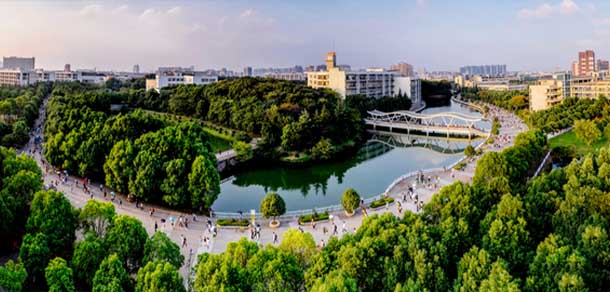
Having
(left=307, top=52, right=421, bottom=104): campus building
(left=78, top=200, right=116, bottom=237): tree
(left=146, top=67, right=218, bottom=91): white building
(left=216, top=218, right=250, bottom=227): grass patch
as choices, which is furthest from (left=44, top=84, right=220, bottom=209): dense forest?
(left=146, top=67, right=218, bottom=91): white building

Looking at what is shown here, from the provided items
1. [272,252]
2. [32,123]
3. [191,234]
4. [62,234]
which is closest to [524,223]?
[272,252]

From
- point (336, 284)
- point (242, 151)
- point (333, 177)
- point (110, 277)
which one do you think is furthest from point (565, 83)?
point (110, 277)

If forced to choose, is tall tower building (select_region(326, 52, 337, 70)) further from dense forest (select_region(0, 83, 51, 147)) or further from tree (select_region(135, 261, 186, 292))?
tree (select_region(135, 261, 186, 292))

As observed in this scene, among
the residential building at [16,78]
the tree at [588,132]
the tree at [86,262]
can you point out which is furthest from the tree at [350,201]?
the residential building at [16,78]

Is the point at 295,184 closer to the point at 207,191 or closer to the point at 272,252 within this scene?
the point at 207,191

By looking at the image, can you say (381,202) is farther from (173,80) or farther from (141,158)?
(173,80)
